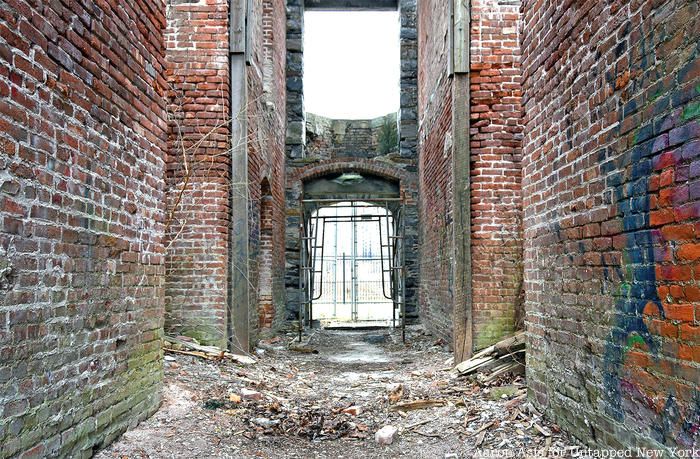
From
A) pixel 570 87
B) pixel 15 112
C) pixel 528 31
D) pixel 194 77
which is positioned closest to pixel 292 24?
pixel 194 77

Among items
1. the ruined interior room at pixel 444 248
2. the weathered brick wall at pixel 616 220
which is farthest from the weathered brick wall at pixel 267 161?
the weathered brick wall at pixel 616 220

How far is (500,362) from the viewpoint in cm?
602

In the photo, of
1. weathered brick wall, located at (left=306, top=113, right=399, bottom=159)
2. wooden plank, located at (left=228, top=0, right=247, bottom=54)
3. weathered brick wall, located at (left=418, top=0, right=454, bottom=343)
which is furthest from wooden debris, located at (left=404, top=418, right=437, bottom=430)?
weathered brick wall, located at (left=306, top=113, right=399, bottom=159)

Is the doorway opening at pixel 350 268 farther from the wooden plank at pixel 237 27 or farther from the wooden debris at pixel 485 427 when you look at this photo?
the wooden debris at pixel 485 427

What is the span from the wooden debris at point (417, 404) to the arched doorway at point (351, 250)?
15.6 feet

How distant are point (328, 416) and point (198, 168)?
11.4ft

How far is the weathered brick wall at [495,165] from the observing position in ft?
22.8

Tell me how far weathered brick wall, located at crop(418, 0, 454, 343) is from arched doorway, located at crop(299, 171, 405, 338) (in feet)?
1.84

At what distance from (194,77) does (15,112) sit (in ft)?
15.6

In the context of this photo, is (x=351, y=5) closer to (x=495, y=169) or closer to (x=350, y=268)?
(x=350, y=268)

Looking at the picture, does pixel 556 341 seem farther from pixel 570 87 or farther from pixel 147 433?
pixel 147 433

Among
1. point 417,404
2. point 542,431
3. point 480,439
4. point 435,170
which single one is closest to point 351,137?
point 435,170

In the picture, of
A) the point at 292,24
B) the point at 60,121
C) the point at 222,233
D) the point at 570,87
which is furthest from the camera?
the point at 292,24

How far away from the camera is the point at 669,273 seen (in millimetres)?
2658
